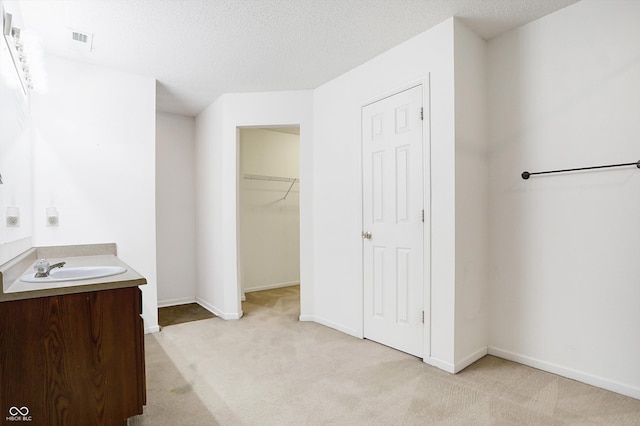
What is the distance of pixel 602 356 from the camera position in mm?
2176

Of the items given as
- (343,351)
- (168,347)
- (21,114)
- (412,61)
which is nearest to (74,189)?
(21,114)

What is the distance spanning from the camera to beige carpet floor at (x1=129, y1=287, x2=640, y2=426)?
187 centimetres

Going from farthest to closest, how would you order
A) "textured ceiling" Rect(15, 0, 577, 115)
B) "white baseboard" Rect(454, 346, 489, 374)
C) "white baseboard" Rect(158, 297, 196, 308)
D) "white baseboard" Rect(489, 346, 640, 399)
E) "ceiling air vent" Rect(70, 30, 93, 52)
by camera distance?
"white baseboard" Rect(158, 297, 196, 308), "ceiling air vent" Rect(70, 30, 93, 52), "white baseboard" Rect(454, 346, 489, 374), "textured ceiling" Rect(15, 0, 577, 115), "white baseboard" Rect(489, 346, 640, 399)

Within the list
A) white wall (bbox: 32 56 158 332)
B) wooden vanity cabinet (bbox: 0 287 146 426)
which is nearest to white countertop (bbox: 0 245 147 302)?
wooden vanity cabinet (bbox: 0 287 146 426)

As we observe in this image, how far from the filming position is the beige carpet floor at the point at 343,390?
187 cm

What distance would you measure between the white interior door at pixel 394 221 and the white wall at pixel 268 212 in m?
2.36

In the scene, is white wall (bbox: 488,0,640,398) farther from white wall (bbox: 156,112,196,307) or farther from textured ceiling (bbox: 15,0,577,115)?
white wall (bbox: 156,112,196,307)

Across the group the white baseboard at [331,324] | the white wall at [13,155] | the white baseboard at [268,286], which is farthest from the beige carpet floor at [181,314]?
the white wall at [13,155]

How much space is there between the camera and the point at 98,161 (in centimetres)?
310

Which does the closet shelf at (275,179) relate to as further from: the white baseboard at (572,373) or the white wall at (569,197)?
the white baseboard at (572,373)

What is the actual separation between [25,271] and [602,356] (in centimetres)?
351

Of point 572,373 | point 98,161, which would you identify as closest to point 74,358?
point 98,161

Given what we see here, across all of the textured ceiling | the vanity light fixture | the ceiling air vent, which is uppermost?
the textured ceiling

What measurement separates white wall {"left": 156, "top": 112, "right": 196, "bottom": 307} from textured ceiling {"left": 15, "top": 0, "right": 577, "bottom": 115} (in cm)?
128
